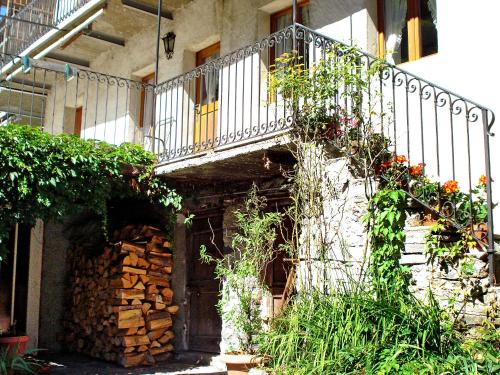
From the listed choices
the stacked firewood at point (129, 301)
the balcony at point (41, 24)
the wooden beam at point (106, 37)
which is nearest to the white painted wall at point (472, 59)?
the stacked firewood at point (129, 301)

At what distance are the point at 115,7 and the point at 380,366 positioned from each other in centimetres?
834

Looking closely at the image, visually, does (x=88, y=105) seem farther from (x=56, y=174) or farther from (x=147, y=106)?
(x=56, y=174)

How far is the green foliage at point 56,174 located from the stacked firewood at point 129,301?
125 cm

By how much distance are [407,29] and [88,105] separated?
307 inches

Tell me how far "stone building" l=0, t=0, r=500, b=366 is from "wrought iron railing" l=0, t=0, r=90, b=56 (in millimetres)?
47

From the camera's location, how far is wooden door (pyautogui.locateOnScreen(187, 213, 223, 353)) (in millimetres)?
9234

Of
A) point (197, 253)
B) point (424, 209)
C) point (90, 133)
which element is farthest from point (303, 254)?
point (90, 133)

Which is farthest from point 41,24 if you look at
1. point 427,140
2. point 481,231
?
point 481,231

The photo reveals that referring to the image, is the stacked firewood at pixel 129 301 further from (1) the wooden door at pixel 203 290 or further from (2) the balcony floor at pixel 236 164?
(2) the balcony floor at pixel 236 164

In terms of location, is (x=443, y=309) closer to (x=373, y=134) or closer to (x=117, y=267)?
(x=373, y=134)

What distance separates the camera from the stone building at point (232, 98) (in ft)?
20.7

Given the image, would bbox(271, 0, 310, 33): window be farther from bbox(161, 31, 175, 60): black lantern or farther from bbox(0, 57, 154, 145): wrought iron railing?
bbox(0, 57, 154, 145): wrought iron railing

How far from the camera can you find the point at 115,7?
415 inches

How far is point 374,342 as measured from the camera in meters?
4.83
